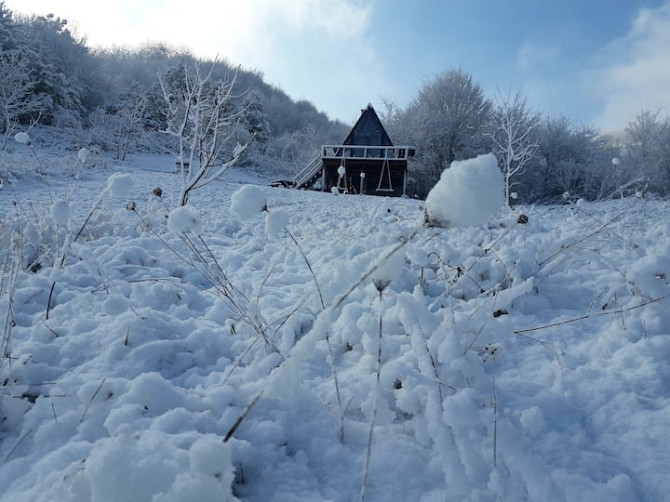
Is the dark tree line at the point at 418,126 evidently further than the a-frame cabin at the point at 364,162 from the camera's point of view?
Yes

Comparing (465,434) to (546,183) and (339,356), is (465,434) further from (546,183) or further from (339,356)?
(546,183)

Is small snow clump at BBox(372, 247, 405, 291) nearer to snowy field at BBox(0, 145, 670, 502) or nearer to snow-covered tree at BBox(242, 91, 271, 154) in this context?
snowy field at BBox(0, 145, 670, 502)

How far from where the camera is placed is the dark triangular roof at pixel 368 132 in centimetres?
1630

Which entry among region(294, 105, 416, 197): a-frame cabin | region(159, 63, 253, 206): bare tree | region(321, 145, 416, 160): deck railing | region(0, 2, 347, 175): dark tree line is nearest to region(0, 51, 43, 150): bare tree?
region(0, 2, 347, 175): dark tree line

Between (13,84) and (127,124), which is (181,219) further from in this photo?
(127,124)

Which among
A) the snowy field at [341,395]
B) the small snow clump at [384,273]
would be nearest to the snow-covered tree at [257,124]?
the snowy field at [341,395]

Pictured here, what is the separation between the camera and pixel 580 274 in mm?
1965

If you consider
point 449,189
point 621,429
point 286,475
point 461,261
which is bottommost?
point 286,475

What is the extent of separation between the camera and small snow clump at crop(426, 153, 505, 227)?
20.1 inches

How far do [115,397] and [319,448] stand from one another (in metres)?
0.56

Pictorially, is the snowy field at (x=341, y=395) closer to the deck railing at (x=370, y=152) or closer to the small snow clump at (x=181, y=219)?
the small snow clump at (x=181, y=219)

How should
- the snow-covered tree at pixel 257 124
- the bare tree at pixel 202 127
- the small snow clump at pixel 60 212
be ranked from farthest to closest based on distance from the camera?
the snow-covered tree at pixel 257 124 → the bare tree at pixel 202 127 → the small snow clump at pixel 60 212

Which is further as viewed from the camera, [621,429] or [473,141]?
[473,141]

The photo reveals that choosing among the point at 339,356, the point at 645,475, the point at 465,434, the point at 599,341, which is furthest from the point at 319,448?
the point at 599,341
